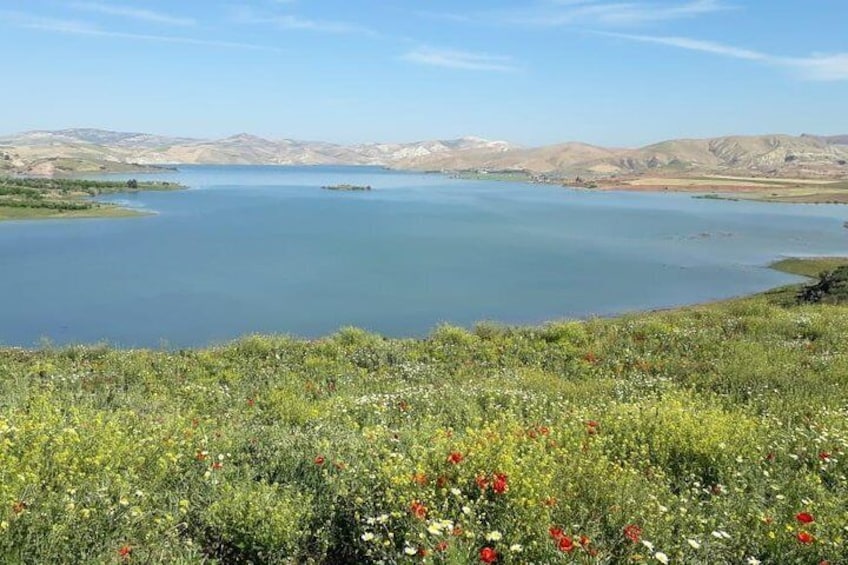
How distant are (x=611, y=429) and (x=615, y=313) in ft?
121

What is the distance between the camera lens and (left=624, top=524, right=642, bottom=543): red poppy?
192 inches

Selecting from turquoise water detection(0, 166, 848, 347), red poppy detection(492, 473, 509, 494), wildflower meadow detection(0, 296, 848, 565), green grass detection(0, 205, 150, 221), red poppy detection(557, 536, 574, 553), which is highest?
red poppy detection(492, 473, 509, 494)

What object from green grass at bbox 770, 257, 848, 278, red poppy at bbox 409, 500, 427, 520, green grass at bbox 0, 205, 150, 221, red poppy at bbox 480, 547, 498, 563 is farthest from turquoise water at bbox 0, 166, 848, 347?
red poppy at bbox 480, 547, 498, 563

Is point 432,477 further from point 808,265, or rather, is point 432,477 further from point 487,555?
point 808,265

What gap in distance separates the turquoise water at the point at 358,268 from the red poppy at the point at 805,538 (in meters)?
31.2

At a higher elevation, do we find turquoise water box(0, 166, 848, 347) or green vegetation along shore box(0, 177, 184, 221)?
green vegetation along shore box(0, 177, 184, 221)

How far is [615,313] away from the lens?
43.4 meters

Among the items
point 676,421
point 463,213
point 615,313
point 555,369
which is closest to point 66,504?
point 676,421

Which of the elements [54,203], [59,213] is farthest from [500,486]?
[54,203]

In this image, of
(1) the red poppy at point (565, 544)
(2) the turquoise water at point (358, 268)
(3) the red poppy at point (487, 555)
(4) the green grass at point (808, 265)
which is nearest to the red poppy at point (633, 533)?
(1) the red poppy at point (565, 544)

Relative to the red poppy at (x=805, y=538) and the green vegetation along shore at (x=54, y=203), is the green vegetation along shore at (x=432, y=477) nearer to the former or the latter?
the red poppy at (x=805, y=538)

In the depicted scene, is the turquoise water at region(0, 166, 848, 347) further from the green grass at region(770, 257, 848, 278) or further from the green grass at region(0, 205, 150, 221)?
the green grass at region(0, 205, 150, 221)

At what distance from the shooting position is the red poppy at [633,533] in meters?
4.87

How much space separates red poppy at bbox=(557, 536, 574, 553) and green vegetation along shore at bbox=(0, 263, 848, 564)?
40mm
